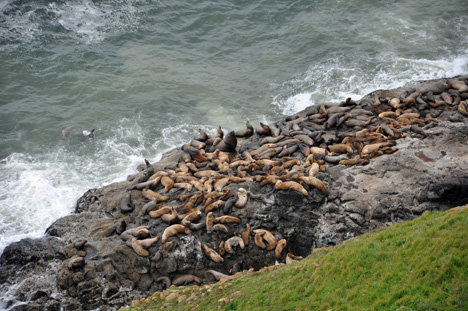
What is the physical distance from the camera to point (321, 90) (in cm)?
2831

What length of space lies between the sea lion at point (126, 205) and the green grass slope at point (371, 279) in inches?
188

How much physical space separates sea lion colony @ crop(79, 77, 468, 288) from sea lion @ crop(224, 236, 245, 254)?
34 mm

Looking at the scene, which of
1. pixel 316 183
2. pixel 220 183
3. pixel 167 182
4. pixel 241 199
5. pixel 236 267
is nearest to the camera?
pixel 236 267

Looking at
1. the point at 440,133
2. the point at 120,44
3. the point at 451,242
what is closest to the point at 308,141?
the point at 440,133

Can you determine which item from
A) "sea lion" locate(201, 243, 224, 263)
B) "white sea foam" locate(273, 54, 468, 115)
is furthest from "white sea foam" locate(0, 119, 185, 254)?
"white sea foam" locate(273, 54, 468, 115)

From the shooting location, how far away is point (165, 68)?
101ft

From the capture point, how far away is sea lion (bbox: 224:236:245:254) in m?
15.3

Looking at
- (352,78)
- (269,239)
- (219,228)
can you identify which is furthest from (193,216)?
(352,78)

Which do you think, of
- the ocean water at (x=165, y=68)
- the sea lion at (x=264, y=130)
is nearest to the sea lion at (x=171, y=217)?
the ocean water at (x=165, y=68)

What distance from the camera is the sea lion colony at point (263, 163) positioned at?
15586 millimetres

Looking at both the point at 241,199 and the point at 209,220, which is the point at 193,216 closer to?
the point at 209,220

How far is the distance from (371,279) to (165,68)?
23.7 meters

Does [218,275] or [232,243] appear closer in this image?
[218,275]

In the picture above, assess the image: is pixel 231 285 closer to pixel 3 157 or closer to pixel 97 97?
pixel 3 157
